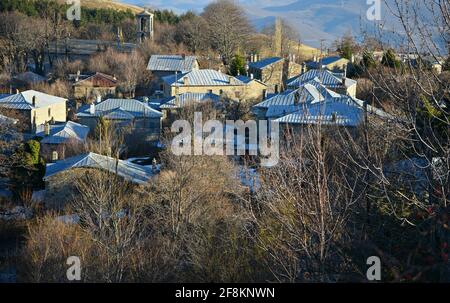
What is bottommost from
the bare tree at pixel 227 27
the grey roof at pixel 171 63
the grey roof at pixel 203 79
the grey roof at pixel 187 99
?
the grey roof at pixel 187 99

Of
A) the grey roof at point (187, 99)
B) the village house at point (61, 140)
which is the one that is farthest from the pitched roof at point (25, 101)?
the grey roof at point (187, 99)

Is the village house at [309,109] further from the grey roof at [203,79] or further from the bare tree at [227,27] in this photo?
the bare tree at [227,27]

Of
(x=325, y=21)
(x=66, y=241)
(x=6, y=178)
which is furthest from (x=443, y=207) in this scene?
(x=325, y=21)

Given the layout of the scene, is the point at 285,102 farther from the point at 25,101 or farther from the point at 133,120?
the point at 25,101

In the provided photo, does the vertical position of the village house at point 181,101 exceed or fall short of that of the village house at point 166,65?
it falls short

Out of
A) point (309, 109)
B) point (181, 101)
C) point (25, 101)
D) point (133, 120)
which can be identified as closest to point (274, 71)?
point (181, 101)
